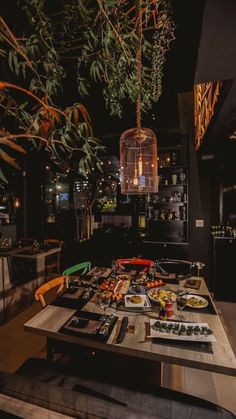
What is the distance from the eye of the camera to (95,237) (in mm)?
6199

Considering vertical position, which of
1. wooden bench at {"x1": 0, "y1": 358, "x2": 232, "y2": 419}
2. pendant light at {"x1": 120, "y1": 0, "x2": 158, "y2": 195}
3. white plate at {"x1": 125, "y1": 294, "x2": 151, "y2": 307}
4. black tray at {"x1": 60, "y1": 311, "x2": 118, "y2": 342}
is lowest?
wooden bench at {"x1": 0, "y1": 358, "x2": 232, "y2": 419}

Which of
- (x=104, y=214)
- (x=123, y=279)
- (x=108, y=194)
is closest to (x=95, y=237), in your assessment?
(x=104, y=214)

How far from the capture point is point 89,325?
1.55m

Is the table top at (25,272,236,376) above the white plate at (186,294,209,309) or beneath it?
beneath

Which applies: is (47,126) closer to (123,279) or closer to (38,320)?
(38,320)

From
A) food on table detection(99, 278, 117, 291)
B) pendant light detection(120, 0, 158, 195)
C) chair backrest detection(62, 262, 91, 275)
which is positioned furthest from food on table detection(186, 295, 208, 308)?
chair backrest detection(62, 262, 91, 275)

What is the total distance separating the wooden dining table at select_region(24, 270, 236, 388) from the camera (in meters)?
1.23

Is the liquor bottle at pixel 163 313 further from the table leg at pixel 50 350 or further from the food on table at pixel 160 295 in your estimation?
the table leg at pixel 50 350

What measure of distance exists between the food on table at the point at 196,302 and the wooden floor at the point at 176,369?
82 cm

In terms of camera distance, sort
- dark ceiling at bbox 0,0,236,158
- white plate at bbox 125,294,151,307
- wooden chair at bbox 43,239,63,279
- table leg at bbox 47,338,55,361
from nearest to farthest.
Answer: dark ceiling at bbox 0,0,236,158 < white plate at bbox 125,294,151,307 < table leg at bbox 47,338,55,361 < wooden chair at bbox 43,239,63,279

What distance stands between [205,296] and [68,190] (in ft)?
15.3

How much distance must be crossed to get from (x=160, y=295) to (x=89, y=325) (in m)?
0.70

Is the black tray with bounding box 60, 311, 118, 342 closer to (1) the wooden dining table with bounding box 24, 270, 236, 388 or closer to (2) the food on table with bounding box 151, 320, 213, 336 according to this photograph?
(1) the wooden dining table with bounding box 24, 270, 236, 388

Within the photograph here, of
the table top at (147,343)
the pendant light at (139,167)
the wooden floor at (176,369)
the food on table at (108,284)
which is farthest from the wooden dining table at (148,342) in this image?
the pendant light at (139,167)
